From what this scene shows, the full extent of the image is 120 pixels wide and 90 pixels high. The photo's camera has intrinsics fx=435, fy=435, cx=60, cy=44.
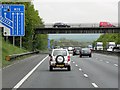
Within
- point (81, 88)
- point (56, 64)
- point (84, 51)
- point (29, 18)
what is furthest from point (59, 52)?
point (29, 18)

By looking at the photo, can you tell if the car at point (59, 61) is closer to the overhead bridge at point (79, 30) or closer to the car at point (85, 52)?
the car at point (85, 52)

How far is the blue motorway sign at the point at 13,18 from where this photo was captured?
153 ft

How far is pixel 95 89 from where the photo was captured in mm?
16516

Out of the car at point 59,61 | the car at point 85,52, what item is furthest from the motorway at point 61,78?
the car at point 85,52

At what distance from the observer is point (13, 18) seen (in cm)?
4869

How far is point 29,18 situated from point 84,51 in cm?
2739

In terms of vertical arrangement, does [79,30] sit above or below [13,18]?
below

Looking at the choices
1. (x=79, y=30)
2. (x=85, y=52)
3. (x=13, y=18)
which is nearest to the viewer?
(x=13, y=18)

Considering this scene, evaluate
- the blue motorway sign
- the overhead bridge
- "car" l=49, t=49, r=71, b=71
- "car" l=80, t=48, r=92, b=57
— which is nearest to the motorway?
"car" l=49, t=49, r=71, b=71

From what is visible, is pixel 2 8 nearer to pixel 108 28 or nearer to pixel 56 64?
pixel 56 64

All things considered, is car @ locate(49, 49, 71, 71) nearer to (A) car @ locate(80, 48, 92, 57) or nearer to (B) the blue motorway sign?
(B) the blue motorway sign

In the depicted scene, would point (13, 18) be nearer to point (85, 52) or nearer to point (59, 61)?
point (59, 61)

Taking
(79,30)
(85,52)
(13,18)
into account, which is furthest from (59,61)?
(79,30)

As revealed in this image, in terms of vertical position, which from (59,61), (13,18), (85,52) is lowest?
(85,52)
